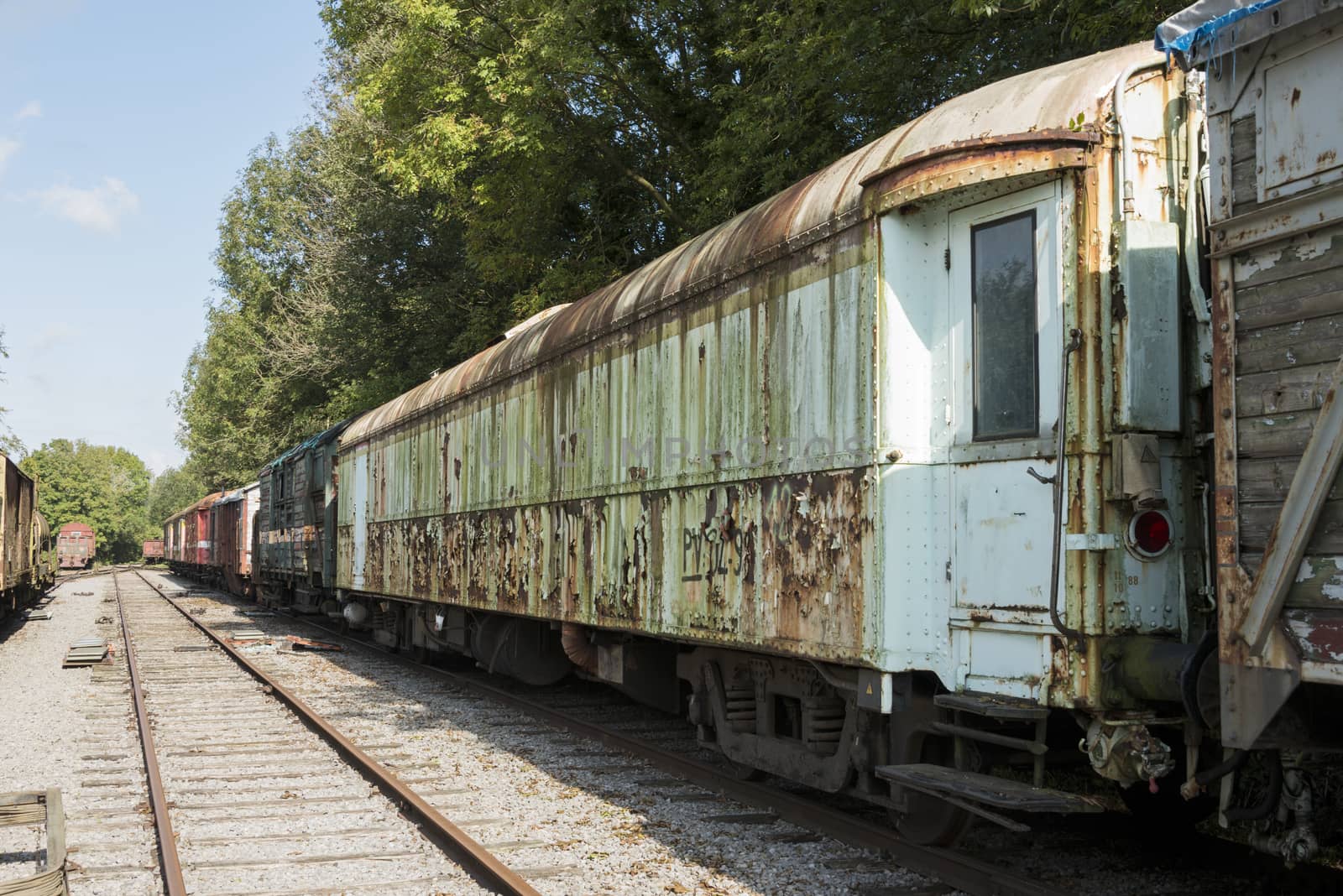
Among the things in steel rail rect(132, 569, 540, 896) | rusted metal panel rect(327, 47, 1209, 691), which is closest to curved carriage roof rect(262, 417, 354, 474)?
steel rail rect(132, 569, 540, 896)

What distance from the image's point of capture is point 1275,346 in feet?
11.7

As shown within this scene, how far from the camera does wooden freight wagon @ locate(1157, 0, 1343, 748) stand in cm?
336

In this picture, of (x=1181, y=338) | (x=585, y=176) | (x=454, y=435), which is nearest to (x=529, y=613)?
(x=454, y=435)

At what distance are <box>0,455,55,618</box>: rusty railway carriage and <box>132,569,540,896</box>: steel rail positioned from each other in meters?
10.5

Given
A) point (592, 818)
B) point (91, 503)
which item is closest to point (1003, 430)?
point (592, 818)

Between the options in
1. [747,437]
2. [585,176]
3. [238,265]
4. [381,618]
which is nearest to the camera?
[747,437]

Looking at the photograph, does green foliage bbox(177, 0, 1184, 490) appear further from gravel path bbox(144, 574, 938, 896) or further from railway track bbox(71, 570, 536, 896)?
railway track bbox(71, 570, 536, 896)

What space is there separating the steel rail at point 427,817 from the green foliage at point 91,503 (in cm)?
7477

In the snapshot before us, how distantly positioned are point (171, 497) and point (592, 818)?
4548 inches

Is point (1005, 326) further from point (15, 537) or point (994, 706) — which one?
point (15, 537)

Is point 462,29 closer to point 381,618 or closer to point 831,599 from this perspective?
point 381,618

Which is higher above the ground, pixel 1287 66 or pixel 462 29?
pixel 462 29

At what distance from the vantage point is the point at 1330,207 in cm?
343

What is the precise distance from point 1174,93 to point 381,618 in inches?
572
